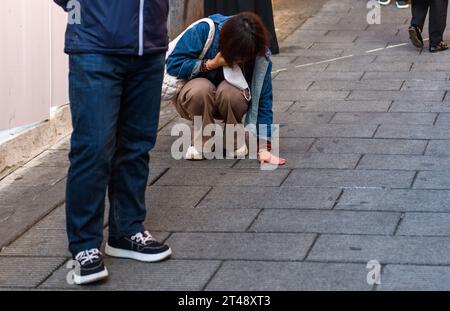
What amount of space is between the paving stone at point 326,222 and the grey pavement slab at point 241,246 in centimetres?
11

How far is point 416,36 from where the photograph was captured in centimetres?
955

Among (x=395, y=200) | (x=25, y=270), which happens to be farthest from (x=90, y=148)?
(x=395, y=200)

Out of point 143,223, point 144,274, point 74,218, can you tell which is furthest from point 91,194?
point 143,223

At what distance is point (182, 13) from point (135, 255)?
548 cm

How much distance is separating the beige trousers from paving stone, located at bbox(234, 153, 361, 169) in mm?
284

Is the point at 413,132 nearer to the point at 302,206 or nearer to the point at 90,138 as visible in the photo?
the point at 302,206

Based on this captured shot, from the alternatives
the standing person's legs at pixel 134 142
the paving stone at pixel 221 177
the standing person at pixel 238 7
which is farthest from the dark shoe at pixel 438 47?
the standing person's legs at pixel 134 142

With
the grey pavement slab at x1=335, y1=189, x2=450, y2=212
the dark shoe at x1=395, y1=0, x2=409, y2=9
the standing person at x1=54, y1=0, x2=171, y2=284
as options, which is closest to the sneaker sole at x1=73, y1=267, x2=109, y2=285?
the standing person at x1=54, y1=0, x2=171, y2=284

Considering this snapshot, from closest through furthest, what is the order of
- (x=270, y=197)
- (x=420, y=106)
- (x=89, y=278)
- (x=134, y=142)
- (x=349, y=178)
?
(x=89, y=278), (x=134, y=142), (x=270, y=197), (x=349, y=178), (x=420, y=106)

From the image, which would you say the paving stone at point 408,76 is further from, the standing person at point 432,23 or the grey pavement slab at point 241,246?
the grey pavement slab at point 241,246

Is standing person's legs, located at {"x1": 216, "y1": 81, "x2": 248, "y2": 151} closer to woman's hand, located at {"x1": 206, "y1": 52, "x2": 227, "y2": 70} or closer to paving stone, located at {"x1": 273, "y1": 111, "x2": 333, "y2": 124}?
woman's hand, located at {"x1": 206, "y1": 52, "x2": 227, "y2": 70}

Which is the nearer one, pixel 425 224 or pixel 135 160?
pixel 135 160

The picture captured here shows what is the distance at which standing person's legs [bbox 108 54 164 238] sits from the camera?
183 inches
